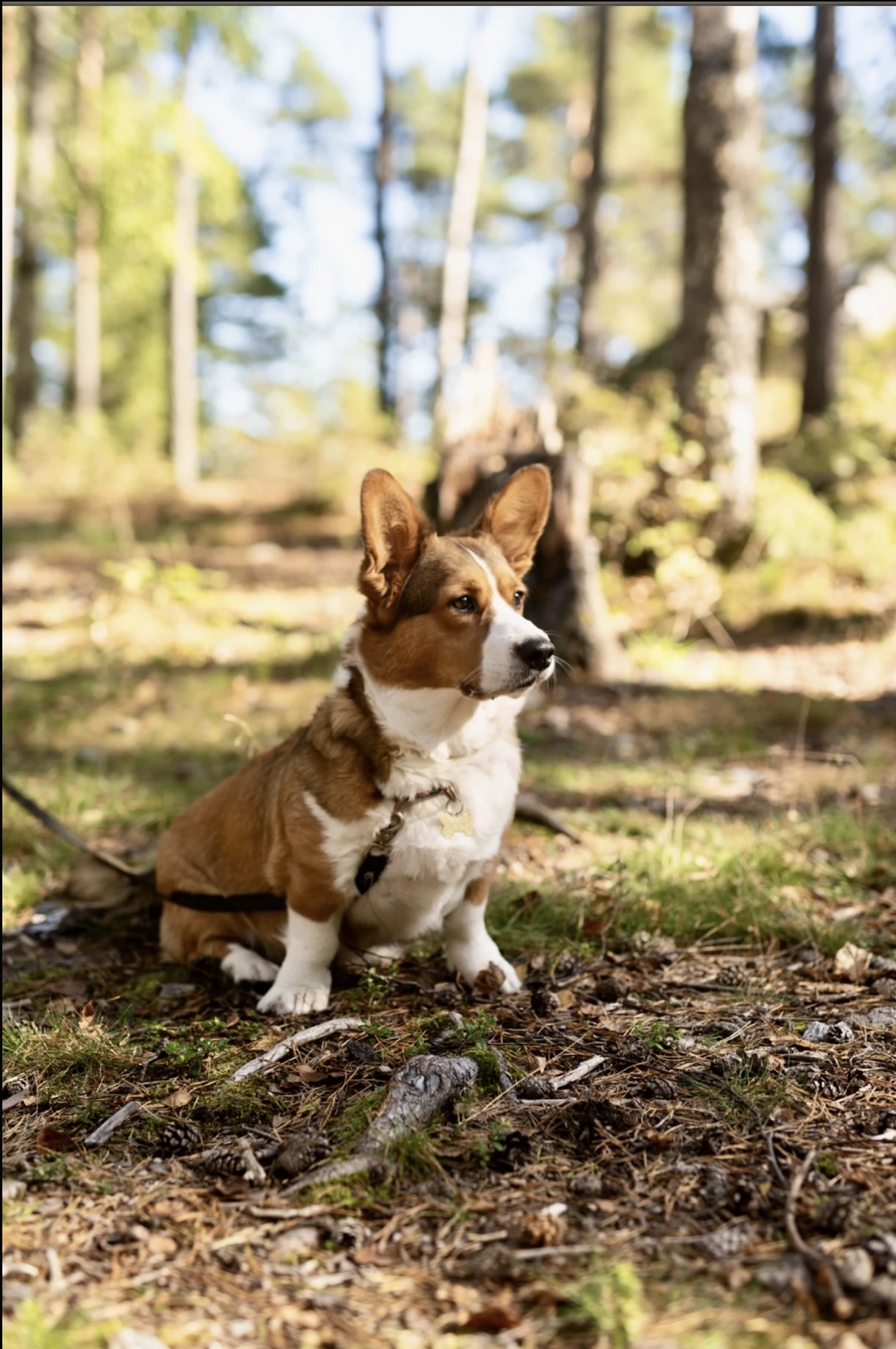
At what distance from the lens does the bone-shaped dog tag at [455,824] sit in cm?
312

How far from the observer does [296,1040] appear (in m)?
2.91

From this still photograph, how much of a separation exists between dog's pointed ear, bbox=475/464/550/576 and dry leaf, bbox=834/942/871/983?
5.08ft

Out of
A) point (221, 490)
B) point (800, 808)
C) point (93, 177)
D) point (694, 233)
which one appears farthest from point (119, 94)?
point (800, 808)

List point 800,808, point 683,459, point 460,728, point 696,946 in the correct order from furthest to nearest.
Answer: point 683,459 → point 800,808 → point 696,946 → point 460,728

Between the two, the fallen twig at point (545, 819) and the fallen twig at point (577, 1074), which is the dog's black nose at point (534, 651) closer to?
the fallen twig at point (577, 1074)

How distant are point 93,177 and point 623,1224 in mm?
16346

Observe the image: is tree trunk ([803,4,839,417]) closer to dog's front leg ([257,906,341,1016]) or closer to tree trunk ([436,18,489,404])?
tree trunk ([436,18,489,404])

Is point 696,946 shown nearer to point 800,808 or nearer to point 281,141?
point 800,808

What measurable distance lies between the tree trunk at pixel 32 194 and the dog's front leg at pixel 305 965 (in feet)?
46.5

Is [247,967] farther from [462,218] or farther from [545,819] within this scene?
[462,218]

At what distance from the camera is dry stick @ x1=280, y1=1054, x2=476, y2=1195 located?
2295 mm

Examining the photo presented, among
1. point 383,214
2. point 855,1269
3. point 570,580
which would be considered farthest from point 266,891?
point 383,214

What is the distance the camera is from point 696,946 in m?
3.65

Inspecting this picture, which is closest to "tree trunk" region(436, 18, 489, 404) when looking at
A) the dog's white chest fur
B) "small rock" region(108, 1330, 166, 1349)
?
the dog's white chest fur
